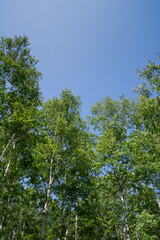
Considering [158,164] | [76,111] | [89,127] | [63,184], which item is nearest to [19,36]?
[76,111]

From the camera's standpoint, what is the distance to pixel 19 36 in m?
17.0

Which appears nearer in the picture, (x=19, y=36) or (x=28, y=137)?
(x=28, y=137)

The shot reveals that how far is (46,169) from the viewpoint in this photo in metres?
15.5

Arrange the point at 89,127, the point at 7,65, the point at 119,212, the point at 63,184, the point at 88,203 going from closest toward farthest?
the point at 119,212
the point at 7,65
the point at 63,184
the point at 88,203
the point at 89,127

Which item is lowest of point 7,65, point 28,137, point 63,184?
point 63,184

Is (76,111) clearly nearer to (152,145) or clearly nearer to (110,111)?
(110,111)

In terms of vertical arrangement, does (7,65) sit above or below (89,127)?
above

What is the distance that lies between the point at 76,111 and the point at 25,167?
9555mm

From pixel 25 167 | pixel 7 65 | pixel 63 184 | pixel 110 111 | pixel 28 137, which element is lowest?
pixel 63 184

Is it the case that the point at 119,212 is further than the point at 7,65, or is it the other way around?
the point at 7,65

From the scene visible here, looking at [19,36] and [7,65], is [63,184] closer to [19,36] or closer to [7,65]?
[7,65]

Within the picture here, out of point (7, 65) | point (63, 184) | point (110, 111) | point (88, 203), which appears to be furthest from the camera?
point (110, 111)

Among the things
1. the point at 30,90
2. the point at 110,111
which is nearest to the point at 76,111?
the point at 110,111

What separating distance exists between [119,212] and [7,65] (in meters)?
16.7
